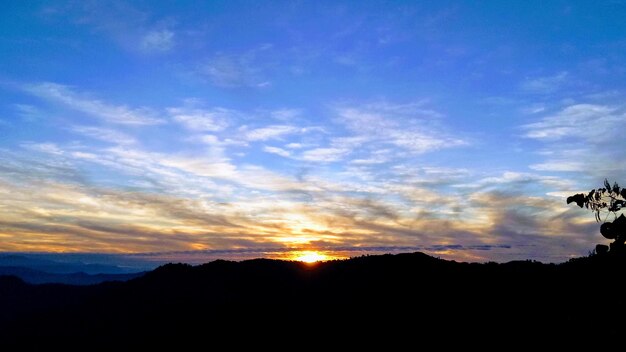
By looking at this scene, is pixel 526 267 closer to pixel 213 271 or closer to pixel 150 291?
pixel 213 271

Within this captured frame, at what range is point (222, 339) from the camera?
162 feet

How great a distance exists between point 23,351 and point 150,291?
1834 centimetres

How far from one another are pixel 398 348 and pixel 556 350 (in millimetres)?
14801

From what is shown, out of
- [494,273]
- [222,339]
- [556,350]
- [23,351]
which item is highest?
[494,273]

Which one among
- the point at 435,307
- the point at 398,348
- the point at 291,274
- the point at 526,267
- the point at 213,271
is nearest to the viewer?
the point at 398,348

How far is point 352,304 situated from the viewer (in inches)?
1879

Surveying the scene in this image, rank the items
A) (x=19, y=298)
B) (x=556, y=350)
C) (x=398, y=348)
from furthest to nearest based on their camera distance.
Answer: (x=19, y=298) → (x=398, y=348) → (x=556, y=350)

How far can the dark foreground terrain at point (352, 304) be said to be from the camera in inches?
1005

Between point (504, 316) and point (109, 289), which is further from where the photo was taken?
point (109, 289)

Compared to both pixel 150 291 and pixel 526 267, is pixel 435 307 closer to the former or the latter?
pixel 526 267

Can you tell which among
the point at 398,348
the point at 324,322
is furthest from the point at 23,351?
the point at 398,348

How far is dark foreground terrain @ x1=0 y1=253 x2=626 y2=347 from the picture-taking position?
2553 centimetres

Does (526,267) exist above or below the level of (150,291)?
above

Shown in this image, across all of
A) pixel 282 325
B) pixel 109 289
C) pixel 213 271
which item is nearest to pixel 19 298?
pixel 109 289
